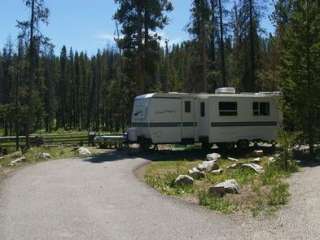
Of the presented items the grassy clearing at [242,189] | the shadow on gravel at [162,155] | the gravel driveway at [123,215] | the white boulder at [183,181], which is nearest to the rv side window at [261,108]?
the shadow on gravel at [162,155]

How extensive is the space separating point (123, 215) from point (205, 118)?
48.0 feet

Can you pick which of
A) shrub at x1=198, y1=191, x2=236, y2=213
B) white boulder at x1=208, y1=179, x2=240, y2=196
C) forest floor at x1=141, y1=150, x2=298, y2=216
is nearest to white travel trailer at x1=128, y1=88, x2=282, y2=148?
forest floor at x1=141, y1=150, x2=298, y2=216

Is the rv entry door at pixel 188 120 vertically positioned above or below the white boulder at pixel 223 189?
above

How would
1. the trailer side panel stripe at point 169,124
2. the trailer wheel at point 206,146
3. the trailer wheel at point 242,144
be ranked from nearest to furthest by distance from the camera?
the trailer side panel stripe at point 169,124 → the trailer wheel at point 242,144 → the trailer wheel at point 206,146

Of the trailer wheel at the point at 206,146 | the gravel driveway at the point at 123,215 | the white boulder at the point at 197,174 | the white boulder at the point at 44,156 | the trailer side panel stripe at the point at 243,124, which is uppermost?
the trailer side panel stripe at the point at 243,124

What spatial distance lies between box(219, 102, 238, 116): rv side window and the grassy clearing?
616 cm

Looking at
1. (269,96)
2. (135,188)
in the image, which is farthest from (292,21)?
(135,188)

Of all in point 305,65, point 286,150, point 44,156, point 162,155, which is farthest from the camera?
point 162,155

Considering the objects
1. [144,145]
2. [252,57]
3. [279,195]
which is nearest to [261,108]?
[144,145]

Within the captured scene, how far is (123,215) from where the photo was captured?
32.5 ft

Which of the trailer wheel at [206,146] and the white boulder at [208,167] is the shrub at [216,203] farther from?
the trailer wheel at [206,146]

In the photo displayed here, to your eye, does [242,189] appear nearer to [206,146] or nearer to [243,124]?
[243,124]

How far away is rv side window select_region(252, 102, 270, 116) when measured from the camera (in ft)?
82.0

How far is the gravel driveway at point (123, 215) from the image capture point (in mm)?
8398
